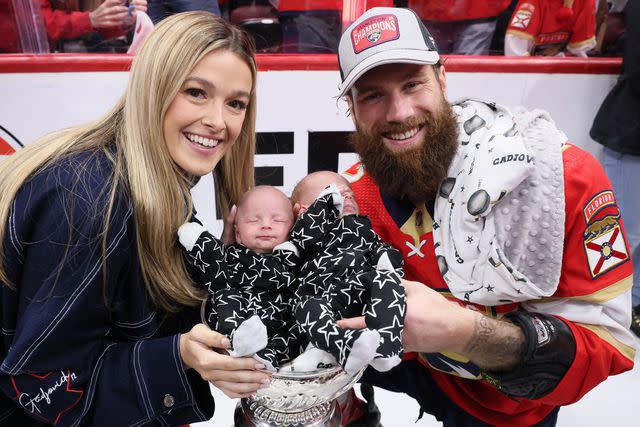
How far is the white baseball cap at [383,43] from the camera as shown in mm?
1515

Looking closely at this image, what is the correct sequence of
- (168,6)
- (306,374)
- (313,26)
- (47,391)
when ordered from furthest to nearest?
1. (313,26)
2. (168,6)
3. (47,391)
4. (306,374)

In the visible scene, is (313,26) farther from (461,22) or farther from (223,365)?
(223,365)

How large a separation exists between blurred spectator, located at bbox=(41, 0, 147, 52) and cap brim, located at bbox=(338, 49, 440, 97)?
1.77 metres

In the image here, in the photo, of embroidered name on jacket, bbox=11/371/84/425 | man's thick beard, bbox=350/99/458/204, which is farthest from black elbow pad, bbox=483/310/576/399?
Answer: embroidered name on jacket, bbox=11/371/84/425

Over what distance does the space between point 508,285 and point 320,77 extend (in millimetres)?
1859

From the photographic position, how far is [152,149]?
1.34m

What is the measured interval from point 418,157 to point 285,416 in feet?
2.53

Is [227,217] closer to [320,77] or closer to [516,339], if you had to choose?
[516,339]

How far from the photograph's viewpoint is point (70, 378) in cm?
124

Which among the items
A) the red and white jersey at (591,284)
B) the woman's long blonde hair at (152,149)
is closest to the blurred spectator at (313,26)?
the woman's long blonde hair at (152,149)

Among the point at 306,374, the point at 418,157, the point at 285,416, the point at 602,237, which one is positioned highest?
the point at 418,157

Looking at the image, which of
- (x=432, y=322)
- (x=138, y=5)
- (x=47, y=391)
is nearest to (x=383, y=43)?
(x=432, y=322)

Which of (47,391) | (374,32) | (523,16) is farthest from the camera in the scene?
(523,16)

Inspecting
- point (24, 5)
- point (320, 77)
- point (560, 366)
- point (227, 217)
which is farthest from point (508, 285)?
point (24, 5)
